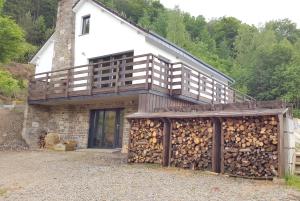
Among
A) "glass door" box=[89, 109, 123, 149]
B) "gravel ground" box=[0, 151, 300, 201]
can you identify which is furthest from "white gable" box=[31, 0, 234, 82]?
"gravel ground" box=[0, 151, 300, 201]

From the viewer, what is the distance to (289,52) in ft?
142

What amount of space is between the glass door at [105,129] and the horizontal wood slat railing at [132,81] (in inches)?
60.3

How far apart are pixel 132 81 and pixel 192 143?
698cm

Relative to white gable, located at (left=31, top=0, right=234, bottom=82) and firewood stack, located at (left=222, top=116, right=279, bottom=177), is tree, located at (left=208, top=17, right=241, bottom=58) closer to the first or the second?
white gable, located at (left=31, top=0, right=234, bottom=82)

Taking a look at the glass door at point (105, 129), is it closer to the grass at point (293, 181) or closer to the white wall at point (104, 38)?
the white wall at point (104, 38)

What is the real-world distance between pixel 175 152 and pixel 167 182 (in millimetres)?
2620

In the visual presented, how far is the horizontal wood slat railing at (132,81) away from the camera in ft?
47.9

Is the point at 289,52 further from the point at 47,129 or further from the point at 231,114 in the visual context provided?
the point at 231,114

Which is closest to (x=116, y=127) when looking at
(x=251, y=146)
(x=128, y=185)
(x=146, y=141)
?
(x=146, y=141)

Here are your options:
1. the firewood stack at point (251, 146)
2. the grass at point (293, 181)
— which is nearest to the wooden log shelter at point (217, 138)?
the firewood stack at point (251, 146)

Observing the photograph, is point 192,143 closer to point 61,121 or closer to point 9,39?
point 61,121

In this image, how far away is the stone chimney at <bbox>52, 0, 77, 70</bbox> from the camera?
19891mm

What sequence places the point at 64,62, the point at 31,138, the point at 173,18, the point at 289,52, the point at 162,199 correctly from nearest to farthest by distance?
1. the point at 162,199
2. the point at 31,138
3. the point at 64,62
4. the point at 289,52
5. the point at 173,18

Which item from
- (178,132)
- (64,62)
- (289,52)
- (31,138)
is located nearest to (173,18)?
(289,52)
